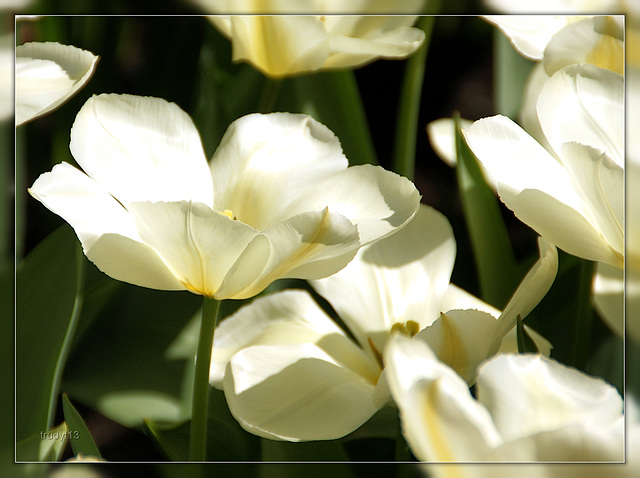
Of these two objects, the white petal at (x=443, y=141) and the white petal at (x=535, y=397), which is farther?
the white petal at (x=443, y=141)

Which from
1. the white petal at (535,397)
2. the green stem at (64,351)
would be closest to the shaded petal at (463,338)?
the white petal at (535,397)

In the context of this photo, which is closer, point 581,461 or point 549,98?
point 581,461

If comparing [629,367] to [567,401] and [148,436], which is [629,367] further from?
[148,436]

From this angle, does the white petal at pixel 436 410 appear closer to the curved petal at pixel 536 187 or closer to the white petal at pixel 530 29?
the curved petal at pixel 536 187

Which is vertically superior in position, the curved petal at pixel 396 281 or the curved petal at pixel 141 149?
the curved petal at pixel 141 149

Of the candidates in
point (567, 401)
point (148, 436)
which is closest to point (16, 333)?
point (148, 436)

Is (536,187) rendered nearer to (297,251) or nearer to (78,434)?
(297,251)

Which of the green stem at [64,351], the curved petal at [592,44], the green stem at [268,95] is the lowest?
the green stem at [64,351]
